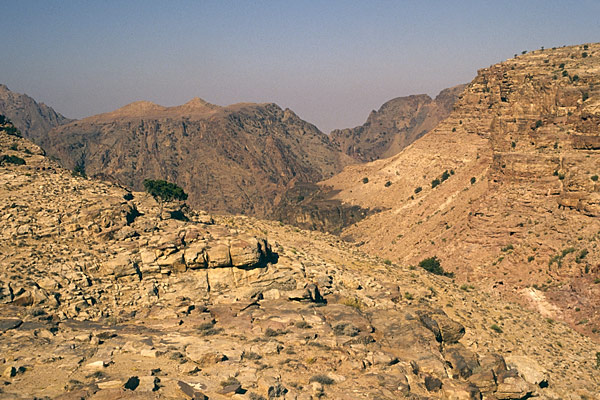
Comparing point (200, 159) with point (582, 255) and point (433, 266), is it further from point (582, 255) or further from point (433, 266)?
point (582, 255)

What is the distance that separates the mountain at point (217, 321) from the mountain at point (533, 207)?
10.3m

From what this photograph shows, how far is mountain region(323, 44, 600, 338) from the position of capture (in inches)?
1569

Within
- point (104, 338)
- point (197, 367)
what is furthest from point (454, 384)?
point (104, 338)


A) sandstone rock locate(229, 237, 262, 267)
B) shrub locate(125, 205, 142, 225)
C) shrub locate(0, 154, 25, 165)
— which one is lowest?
sandstone rock locate(229, 237, 262, 267)

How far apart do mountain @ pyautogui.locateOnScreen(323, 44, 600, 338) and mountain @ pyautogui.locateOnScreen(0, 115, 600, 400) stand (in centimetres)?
1032

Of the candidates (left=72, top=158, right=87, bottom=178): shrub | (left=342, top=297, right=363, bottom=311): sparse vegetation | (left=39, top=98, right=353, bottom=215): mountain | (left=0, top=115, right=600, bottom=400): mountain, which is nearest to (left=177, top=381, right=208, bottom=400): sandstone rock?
(left=0, top=115, right=600, bottom=400): mountain

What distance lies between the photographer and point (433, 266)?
159 ft

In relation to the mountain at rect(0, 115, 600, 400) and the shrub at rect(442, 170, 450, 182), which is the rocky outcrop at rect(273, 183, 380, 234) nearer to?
the shrub at rect(442, 170, 450, 182)

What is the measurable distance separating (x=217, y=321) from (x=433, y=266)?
1243 inches

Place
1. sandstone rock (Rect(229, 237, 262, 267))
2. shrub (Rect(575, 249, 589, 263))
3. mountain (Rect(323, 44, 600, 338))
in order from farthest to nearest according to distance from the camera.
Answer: mountain (Rect(323, 44, 600, 338)) < shrub (Rect(575, 249, 589, 263)) < sandstone rock (Rect(229, 237, 262, 267))

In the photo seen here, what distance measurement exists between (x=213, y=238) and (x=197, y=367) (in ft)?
27.4

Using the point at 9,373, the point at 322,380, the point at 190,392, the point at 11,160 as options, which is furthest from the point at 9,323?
the point at 11,160

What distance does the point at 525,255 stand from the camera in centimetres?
4359

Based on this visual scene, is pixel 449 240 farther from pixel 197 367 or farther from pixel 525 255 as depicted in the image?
pixel 197 367
